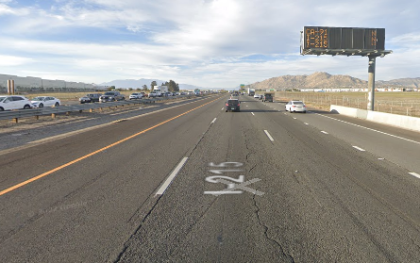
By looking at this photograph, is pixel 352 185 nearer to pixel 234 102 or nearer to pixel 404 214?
pixel 404 214

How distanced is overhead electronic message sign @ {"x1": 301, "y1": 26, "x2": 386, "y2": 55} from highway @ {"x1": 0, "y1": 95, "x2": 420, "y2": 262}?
65.6 feet

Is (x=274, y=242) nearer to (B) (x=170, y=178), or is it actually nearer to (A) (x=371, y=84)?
(B) (x=170, y=178)

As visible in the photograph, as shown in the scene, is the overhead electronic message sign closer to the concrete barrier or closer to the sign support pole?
the sign support pole

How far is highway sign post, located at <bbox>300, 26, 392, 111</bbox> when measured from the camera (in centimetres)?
2734

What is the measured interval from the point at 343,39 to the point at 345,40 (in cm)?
20

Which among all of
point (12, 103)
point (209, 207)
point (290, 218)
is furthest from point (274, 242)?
point (12, 103)

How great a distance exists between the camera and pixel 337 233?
13.7 ft

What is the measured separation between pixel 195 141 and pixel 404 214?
27.4 ft

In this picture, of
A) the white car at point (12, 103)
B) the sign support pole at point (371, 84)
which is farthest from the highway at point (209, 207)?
the sign support pole at point (371, 84)

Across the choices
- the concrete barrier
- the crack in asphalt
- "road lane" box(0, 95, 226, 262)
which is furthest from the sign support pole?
the crack in asphalt

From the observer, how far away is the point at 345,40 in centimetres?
2761

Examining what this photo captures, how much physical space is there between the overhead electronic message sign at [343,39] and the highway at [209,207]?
787 inches

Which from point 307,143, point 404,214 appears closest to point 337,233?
point 404,214

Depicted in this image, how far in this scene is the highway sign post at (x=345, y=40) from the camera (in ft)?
89.7
